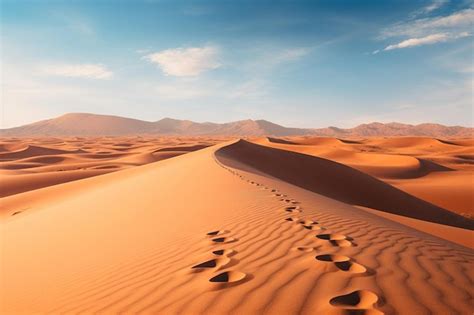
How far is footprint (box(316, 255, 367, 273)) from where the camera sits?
2.96 m

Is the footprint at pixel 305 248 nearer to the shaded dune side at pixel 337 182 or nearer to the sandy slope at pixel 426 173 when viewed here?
the shaded dune side at pixel 337 182

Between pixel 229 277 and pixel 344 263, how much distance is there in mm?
1055

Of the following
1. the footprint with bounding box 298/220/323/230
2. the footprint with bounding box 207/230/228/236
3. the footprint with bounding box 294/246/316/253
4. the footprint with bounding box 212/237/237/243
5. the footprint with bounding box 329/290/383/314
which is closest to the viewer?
the footprint with bounding box 329/290/383/314

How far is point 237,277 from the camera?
289cm

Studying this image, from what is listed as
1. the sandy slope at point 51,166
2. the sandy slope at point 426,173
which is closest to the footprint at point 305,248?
the sandy slope at point 426,173

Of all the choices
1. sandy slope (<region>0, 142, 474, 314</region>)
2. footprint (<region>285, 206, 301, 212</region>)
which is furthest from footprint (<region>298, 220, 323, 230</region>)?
footprint (<region>285, 206, 301, 212</region>)

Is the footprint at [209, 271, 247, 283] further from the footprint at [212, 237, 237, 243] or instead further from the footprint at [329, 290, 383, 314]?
the footprint at [212, 237, 237, 243]

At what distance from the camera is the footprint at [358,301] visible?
7.59 feet

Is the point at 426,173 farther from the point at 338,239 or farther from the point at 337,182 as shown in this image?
the point at 338,239

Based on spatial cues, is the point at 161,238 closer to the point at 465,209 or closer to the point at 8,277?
the point at 8,277

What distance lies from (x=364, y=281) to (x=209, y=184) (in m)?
5.83

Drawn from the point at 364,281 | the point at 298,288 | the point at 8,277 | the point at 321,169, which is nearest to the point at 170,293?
the point at 298,288

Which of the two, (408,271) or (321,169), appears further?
(321,169)

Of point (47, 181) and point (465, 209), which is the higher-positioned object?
point (47, 181)
